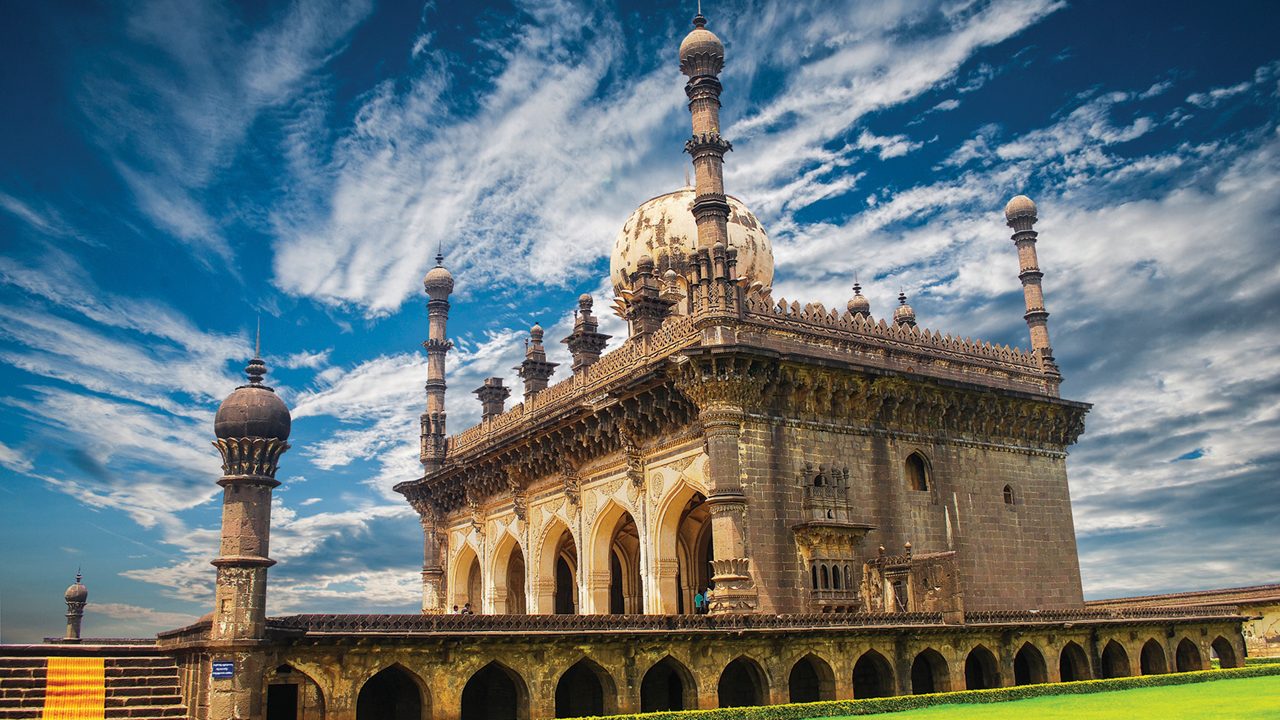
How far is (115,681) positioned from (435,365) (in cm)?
2257

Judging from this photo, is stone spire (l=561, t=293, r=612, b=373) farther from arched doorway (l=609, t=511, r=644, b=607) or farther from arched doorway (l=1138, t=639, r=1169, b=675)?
arched doorway (l=1138, t=639, r=1169, b=675)

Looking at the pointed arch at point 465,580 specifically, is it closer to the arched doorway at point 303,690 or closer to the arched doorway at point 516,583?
the arched doorway at point 516,583

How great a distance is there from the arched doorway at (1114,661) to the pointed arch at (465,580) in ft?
65.9

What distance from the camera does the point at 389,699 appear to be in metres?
20.8

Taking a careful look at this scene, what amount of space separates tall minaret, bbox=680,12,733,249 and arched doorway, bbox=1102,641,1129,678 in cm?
1404

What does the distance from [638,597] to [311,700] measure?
1653 centimetres

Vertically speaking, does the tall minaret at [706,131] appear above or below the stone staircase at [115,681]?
above

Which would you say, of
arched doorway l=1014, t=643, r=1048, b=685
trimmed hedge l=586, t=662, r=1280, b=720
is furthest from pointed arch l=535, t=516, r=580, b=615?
arched doorway l=1014, t=643, r=1048, b=685

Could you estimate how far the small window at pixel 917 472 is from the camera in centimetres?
2739

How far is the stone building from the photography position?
668 inches

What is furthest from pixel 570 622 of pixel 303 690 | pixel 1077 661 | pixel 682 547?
pixel 1077 661

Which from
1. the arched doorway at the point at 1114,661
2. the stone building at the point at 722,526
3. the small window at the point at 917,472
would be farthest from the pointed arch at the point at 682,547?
the arched doorway at the point at 1114,661

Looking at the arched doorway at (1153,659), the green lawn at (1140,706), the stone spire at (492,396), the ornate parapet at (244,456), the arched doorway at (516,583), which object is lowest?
the green lawn at (1140,706)

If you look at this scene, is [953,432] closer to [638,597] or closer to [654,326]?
[654,326]
